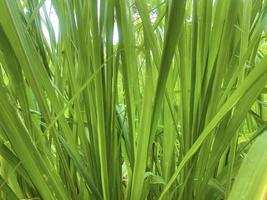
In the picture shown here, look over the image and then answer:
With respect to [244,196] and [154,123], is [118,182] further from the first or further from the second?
[244,196]

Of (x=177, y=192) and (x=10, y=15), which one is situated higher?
(x=10, y=15)

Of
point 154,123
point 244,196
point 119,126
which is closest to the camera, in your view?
point 244,196

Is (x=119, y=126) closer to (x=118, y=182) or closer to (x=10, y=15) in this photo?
(x=118, y=182)

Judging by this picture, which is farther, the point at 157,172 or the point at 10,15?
the point at 157,172

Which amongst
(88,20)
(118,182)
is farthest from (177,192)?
(88,20)

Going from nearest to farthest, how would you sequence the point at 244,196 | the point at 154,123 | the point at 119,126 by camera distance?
1. the point at 244,196
2. the point at 154,123
3. the point at 119,126

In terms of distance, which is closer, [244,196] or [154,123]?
[244,196]

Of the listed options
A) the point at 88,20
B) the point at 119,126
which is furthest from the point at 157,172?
the point at 88,20

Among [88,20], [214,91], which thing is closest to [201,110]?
[214,91]

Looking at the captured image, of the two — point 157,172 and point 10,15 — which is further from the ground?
point 10,15
